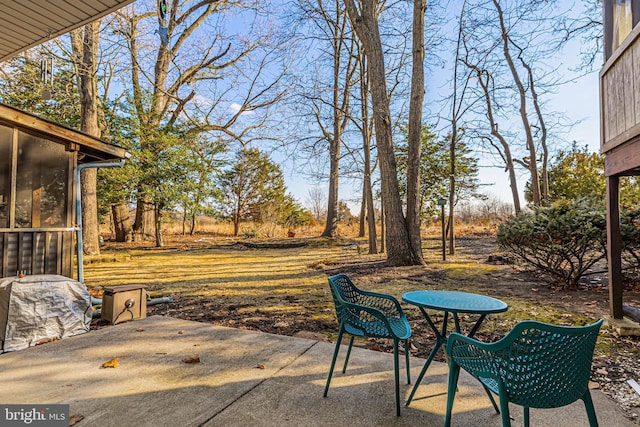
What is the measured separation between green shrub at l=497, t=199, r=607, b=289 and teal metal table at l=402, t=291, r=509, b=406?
3460 millimetres

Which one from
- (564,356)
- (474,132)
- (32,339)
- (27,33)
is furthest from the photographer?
(474,132)

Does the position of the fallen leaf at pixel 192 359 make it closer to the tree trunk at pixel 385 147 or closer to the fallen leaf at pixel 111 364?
the fallen leaf at pixel 111 364

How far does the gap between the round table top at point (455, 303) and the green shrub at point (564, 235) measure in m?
3.45

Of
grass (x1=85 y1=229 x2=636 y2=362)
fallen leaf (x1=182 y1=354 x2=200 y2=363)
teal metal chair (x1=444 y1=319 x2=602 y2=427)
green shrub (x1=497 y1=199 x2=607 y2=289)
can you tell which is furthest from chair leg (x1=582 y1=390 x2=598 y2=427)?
green shrub (x1=497 y1=199 x2=607 y2=289)

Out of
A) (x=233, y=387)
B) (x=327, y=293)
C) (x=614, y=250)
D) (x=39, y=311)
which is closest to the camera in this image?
(x=233, y=387)

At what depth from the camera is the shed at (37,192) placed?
12.0 ft

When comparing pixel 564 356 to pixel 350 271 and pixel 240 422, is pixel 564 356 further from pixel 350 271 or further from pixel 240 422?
pixel 350 271

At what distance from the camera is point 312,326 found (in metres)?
3.57

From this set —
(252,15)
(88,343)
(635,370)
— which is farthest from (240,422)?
(252,15)

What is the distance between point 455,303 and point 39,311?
3.69 m

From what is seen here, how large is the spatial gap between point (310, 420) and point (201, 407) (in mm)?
669

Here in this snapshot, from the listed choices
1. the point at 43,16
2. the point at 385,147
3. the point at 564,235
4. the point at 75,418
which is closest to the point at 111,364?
the point at 75,418

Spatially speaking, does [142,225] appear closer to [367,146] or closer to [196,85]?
[196,85]

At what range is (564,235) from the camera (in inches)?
181
